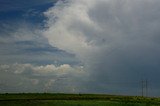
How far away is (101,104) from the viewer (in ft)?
282

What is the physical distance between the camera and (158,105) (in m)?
87.2

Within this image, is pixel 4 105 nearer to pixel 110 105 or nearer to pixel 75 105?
pixel 75 105

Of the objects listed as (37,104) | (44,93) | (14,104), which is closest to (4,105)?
(14,104)

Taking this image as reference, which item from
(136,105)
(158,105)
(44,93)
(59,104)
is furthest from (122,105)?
(44,93)

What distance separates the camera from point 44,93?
13012 cm

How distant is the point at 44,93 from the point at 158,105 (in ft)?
182

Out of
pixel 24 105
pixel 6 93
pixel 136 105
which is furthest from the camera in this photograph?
pixel 6 93

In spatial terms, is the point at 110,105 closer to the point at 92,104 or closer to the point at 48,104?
the point at 92,104

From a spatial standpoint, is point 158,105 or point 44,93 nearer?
point 158,105

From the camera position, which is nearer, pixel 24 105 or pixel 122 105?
pixel 24 105

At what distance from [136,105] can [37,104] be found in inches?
1030

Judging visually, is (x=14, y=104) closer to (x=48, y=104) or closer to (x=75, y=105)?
(x=48, y=104)

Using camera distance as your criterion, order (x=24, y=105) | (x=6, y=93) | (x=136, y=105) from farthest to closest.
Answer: (x=6, y=93) < (x=136, y=105) < (x=24, y=105)

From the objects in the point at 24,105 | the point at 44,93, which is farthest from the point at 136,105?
the point at 44,93
